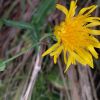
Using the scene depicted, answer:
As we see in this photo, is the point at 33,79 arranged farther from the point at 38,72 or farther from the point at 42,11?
the point at 42,11

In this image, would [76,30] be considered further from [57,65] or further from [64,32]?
[57,65]

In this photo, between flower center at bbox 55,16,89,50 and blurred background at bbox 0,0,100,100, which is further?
blurred background at bbox 0,0,100,100

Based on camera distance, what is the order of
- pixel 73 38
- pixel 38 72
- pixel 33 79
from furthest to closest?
pixel 38 72 → pixel 33 79 → pixel 73 38

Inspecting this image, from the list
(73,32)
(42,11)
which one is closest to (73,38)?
(73,32)

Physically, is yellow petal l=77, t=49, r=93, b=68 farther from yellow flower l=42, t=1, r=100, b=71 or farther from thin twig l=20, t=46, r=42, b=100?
thin twig l=20, t=46, r=42, b=100

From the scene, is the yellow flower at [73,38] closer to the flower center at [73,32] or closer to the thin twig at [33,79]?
the flower center at [73,32]

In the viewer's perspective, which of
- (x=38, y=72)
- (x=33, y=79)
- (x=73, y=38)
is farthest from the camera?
(x=38, y=72)

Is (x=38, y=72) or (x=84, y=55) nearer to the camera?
(x=84, y=55)

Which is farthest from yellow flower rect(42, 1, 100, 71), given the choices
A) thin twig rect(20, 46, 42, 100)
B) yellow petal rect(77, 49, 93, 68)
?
thin twig rect(20, 46, 42, 100)

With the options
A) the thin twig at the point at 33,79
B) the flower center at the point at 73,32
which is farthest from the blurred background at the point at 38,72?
the flower center at the point at 73,32
